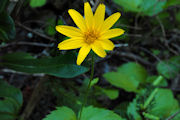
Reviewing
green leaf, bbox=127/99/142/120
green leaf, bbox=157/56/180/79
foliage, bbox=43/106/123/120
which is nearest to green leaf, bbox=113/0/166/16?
green leaf, bbox=157/56/180/79

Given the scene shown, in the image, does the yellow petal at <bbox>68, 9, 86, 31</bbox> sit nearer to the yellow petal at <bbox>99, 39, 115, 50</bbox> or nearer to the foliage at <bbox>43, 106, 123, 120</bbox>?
the yellow petal at <bbox>99, 39, 115, 50</bbox>

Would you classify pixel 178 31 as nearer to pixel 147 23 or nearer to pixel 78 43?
pixel 147 23

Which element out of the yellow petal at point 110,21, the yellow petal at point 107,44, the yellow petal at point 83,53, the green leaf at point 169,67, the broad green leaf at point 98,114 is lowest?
the broad green leaf at point 98,114

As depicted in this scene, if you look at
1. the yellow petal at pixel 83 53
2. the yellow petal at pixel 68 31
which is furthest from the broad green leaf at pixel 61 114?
the yellow petal at pixel 68 31

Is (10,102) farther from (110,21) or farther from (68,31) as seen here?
(110,21)

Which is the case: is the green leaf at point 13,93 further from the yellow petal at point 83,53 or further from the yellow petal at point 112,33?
the yellow petal at point 112,33

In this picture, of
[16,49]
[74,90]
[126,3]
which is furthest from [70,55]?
[126,3]
